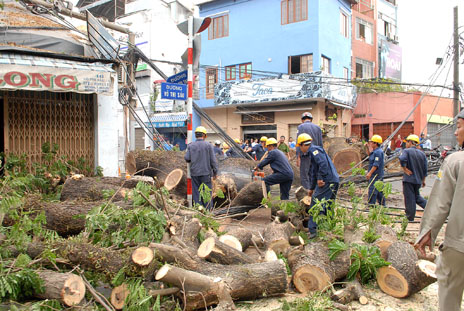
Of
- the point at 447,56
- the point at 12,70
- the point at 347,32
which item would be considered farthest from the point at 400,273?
the point at 347,32

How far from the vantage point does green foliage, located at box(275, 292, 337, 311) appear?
11.8 ft

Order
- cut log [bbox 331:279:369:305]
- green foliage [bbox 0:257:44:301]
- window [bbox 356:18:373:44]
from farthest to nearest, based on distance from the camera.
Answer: window [bbox 356:18:373:44]
cut log [bbox 331:279:369:305]
green foliage [bbox 0:257:44:301]

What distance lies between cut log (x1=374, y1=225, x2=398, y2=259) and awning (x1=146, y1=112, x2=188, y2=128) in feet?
67.4

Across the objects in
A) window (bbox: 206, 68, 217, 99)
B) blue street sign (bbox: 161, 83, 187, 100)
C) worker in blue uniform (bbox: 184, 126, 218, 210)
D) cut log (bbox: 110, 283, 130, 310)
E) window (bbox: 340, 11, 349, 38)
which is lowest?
cut log (bbox: 110, 283, 130, 310)

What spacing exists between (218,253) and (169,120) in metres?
22.3

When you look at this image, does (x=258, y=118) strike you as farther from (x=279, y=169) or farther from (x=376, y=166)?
(x=279, y=169)

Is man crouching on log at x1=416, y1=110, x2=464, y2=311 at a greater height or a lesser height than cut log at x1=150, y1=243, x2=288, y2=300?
greater

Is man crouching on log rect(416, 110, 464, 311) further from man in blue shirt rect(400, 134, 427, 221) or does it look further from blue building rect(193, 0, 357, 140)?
blue building rect(193, 0, 357, 140)

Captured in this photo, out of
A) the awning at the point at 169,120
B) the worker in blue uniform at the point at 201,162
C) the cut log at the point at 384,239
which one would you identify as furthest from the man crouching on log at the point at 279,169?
the awning at the point at 169,120

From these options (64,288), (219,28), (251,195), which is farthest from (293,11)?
(64,288)

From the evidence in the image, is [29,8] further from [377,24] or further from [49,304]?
[377,24]

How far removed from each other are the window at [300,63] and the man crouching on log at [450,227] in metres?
18.9

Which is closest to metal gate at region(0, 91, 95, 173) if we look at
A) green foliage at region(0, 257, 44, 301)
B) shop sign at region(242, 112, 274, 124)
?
green foliage at region(0, 257, 44, 301)

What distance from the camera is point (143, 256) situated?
362 cm
